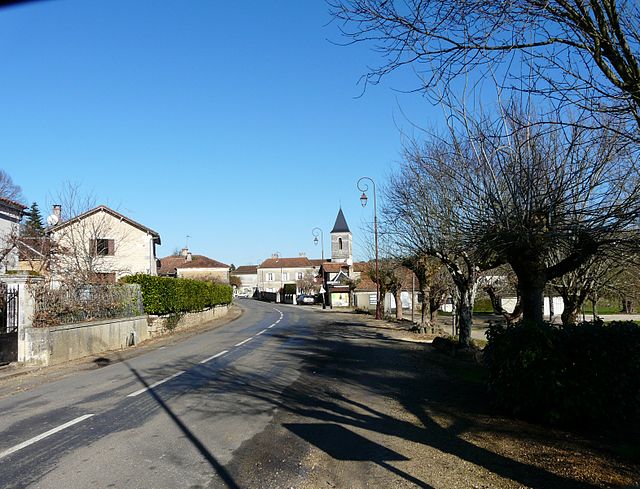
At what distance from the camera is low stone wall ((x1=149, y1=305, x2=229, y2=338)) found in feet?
86.8

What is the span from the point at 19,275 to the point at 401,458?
1325 cm

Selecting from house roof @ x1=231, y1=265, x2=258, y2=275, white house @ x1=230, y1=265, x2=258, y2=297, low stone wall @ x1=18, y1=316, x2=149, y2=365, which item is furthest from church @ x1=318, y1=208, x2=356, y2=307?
house roof @ x1=231, y1=265, x2=258, y2=275

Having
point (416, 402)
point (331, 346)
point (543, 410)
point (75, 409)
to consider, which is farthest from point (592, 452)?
point (331, 346)

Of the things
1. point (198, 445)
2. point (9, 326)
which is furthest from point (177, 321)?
point (198, 445)

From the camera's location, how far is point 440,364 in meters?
15.2

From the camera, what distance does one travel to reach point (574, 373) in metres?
7.30

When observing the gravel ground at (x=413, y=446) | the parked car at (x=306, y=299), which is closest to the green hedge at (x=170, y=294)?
the gravel ground at (x=413, y=446)

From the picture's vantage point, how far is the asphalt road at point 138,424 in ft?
18.6

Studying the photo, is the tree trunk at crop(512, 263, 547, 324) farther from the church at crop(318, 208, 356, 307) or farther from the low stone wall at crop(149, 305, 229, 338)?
the church at crop(318, 208, 356, 307)

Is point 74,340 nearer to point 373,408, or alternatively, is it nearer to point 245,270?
point 373,408

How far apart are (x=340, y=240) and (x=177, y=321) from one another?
71053mm

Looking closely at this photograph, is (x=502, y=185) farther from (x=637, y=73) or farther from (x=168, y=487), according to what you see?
(x=168, y=487)

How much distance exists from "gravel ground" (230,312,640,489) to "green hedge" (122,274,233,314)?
16.8m

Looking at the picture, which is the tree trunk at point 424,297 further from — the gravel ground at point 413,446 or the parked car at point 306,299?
the parked car at point 306,299
